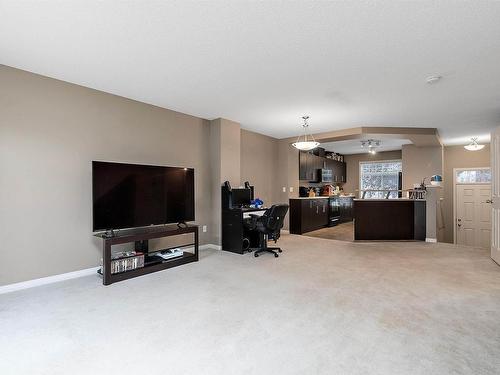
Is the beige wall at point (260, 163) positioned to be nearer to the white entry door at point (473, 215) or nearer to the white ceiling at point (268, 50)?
the white ceiling at point (268, 50)

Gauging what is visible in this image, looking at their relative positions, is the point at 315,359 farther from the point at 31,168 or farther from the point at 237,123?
the point at 237,123

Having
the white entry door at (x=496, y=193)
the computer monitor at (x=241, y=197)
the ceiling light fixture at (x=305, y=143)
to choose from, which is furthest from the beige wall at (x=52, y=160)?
the white entry door at (x=496, y=193)

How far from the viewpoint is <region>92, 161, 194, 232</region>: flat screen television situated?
129 inches

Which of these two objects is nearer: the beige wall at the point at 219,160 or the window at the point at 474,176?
the beige wall at the point at 219,160

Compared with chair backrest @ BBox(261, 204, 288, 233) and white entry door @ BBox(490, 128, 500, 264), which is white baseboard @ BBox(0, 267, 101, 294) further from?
white entry door @ BBox(490, 128, 500, 264)

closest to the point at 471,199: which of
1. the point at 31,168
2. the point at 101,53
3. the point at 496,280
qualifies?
the point at 496,280

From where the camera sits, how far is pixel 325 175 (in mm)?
8406

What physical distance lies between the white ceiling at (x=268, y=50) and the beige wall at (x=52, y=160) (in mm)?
281

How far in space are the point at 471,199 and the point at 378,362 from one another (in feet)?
25.5

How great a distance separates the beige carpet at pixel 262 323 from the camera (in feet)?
5.65

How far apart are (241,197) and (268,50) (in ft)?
9.67

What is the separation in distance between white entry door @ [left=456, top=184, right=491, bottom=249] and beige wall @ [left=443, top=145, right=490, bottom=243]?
19 cm

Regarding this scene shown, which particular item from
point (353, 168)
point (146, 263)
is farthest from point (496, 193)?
point (353, 168)

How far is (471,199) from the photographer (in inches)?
288
